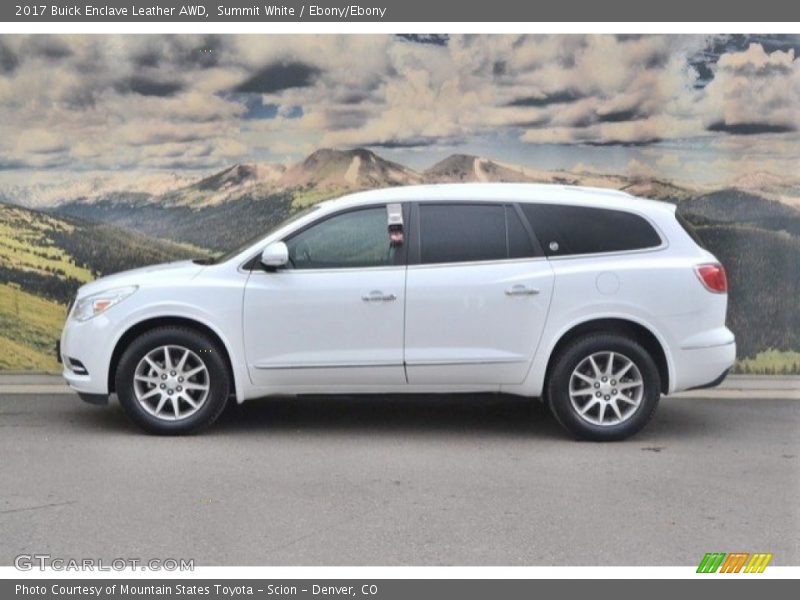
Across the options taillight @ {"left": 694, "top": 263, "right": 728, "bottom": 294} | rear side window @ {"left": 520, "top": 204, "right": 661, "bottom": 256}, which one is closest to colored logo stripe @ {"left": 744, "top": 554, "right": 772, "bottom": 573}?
taillight @ {"left": 694, "top": 263, "right": 728, "bottom": 294}

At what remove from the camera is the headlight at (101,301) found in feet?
23.9

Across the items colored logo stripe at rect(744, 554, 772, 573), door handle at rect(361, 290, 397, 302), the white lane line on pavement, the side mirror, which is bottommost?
colored logo stripe at rect(744, 554, 772, 573)

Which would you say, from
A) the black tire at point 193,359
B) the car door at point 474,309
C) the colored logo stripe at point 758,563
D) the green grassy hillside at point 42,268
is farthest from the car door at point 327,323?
the green grassy hillside at point 42,268

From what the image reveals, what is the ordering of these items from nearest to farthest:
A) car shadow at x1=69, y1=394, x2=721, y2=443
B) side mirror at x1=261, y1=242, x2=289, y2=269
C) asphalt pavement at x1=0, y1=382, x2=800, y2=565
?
1. asphalt pavement at x1=0, y1=382, x2=800, y2=565
2. side mirror at x1=261, y1=242, x2=289, y2=269
3. car shadow at x1=69, y1=394, x2=721, y2=443

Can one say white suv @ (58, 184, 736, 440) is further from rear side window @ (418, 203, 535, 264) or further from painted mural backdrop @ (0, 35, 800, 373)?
painted mural backdrop @ (0, 35, 800, 373)

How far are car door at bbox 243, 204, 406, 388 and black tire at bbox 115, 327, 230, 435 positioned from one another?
0.78 ft

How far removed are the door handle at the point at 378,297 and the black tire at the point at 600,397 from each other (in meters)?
1.21

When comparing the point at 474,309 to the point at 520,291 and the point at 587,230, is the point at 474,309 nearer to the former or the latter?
the point at 520,291

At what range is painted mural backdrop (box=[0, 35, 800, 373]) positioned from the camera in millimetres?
10141

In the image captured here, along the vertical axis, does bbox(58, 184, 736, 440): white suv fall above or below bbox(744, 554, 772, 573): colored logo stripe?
above

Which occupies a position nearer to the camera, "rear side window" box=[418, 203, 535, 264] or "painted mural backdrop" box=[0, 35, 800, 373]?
"rear side window" box=[418, 203, 535, 264]

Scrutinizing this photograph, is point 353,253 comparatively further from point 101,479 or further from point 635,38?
point 635,38

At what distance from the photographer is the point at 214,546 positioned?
522 cm

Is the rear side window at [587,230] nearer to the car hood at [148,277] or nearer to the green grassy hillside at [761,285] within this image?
the car hood at [148,277]
